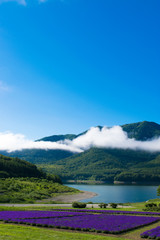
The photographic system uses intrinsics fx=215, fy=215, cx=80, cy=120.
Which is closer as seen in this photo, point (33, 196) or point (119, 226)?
point (119, 226)

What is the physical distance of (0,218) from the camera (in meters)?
36.8

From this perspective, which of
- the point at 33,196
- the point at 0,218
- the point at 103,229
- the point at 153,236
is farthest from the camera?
the point at 33,196

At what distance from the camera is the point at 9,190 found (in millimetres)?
110250

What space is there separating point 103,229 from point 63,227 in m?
6.05

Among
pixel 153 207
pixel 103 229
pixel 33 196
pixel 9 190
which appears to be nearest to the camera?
pixel 103 229

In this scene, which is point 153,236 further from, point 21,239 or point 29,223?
point 29,223

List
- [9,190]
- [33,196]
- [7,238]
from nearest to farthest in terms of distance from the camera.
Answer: [7,238], [33,196], [9,190]

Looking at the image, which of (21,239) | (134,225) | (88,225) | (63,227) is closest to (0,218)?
(63,227)

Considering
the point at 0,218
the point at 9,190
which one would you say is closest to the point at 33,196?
the point at 9,190

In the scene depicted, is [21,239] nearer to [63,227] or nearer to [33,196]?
[63,227]

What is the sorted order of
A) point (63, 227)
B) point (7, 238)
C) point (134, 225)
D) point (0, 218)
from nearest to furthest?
point (7, 238), point (63, 227), point (134, 225), point (0, 218)

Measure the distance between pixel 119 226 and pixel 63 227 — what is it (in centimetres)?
854

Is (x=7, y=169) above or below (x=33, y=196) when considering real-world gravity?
above

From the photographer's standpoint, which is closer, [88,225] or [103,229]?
[103,229]
